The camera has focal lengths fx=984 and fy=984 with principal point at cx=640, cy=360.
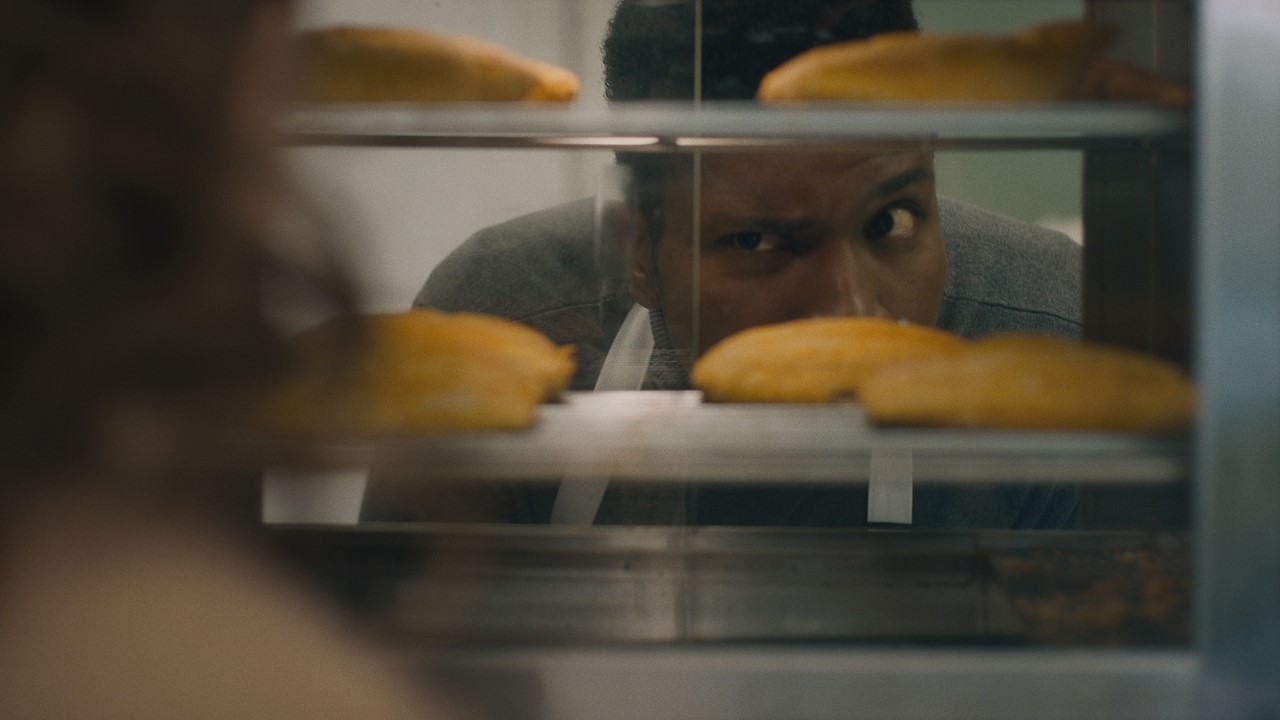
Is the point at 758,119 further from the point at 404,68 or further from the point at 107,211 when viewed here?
the point at 107,211

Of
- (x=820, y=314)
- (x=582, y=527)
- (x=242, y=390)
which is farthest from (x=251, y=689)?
(x=820, y=314)

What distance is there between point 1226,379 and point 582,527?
0.66m

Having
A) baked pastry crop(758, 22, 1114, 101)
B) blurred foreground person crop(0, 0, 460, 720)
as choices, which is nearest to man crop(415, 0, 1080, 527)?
baked pastry crop(758, 22, 1114, 101)

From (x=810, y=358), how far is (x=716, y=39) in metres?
0.36

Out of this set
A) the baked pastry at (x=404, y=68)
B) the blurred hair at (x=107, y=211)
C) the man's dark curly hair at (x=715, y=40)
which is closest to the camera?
the blurred hair at (x=107, y=211)

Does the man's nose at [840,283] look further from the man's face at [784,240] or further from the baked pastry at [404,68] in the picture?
the baked pastry at [404,68]

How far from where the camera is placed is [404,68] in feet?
3.00

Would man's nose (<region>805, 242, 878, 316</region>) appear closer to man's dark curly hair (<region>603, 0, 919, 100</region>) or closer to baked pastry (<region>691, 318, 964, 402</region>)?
baked pastry (<region>691, 318, 964, 402</region>)

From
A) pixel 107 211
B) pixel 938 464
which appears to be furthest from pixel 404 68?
pixel 938 464

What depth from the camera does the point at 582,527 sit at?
113 cm

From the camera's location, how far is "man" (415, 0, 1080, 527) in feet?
3.44

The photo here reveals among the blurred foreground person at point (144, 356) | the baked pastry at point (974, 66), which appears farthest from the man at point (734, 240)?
the blurred foreground person at point (144, 356)

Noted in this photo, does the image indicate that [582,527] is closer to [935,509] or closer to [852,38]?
[935,509]

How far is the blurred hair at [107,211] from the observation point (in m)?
0.79
